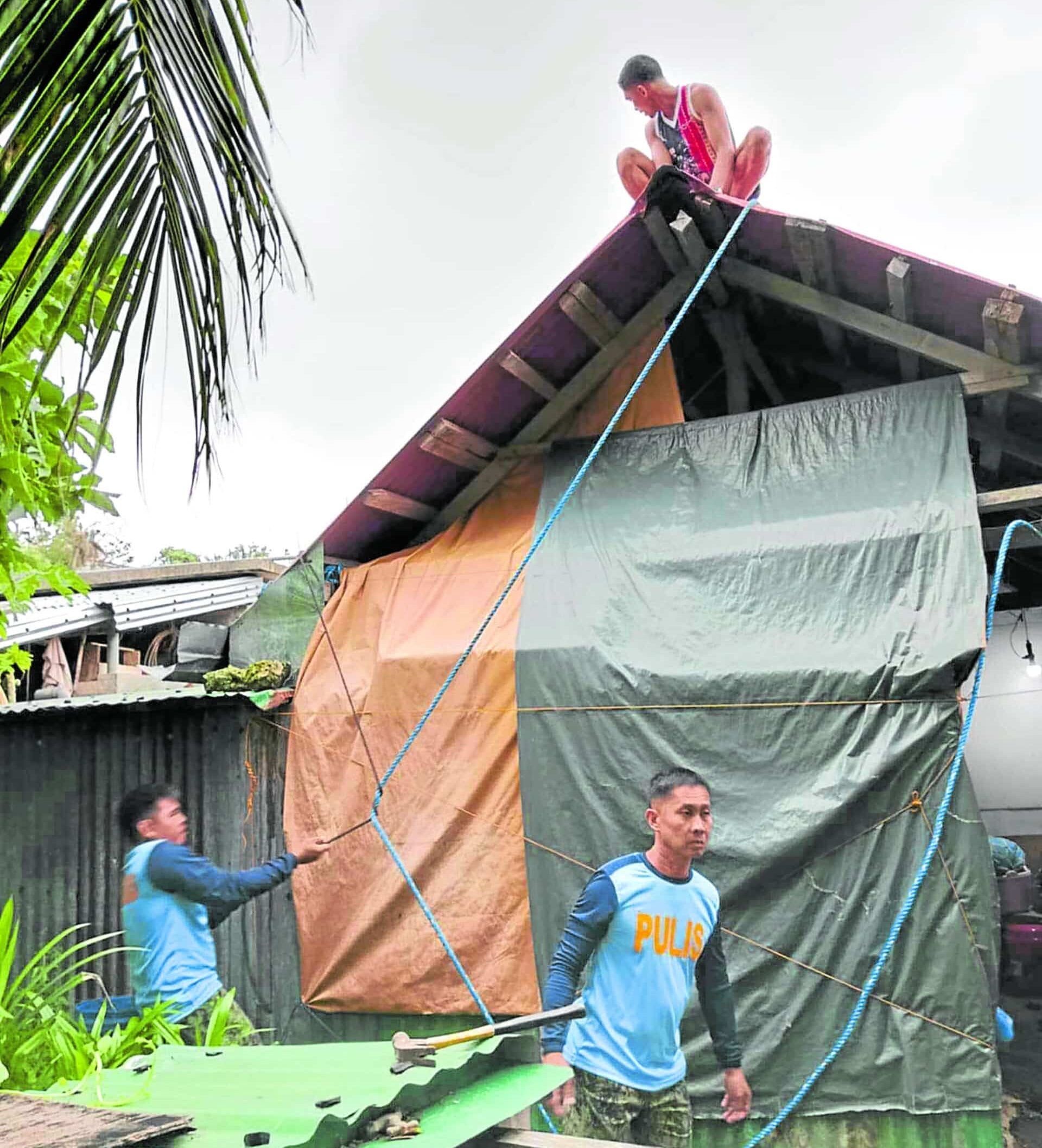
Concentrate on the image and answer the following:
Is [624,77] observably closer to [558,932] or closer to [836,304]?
[836,304]

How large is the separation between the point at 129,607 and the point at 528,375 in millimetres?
5532

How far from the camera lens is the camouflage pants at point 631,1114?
359 cm

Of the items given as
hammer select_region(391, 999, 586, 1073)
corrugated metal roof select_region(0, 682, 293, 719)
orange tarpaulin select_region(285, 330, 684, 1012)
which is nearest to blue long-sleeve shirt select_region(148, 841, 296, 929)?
orange tarpaulin select_region(285, 330, 684, 1012)

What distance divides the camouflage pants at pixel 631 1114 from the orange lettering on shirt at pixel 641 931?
18.5 inches

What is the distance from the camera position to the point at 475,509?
6340mm

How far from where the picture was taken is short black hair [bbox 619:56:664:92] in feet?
20.3

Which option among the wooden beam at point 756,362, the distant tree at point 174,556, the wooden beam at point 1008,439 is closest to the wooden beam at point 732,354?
the wooden beam at point 756,362

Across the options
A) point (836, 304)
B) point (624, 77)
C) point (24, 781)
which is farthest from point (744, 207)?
point (24, 781)

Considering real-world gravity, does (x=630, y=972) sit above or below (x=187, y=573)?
below

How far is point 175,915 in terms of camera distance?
173 inches

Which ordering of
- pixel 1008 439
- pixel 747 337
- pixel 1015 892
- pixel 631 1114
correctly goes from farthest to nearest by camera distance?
pixel 1015 892
pixel 747 337
pixel 1008 439
pixel 631 1114

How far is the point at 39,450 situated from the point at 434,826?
3.40 m

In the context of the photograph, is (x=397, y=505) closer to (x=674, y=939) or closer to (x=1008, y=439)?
(x=674, y=939)

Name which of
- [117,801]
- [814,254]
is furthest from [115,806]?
[814,254]
